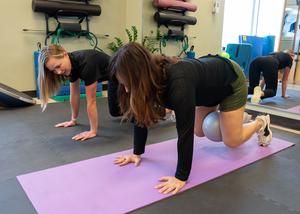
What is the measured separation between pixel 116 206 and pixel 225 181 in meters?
0.75

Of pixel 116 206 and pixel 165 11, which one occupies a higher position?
pixel 165 11

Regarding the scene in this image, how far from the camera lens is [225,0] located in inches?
135

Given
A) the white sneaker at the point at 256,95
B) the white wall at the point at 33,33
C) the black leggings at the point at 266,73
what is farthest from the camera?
the white wall at the point at 33,33

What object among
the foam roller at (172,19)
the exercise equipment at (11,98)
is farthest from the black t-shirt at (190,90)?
the exercise equipment at (11,98)

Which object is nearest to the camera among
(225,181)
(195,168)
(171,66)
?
(171,66)

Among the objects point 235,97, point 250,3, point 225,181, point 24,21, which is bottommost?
point 225,181

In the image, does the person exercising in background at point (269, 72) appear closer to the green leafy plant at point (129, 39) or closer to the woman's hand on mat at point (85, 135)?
the woman's hand on mat at point (85, 135)

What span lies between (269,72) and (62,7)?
2.93 metres

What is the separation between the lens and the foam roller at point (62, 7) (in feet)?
12.7

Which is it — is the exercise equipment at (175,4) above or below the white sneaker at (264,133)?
above

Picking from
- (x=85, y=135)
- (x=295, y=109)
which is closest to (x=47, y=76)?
(x=85, y=135)

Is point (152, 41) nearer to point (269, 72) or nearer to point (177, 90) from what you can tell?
point (269, 72)

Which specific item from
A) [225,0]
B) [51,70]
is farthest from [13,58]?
[225,0]

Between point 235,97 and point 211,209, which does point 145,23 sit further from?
point 211,209
